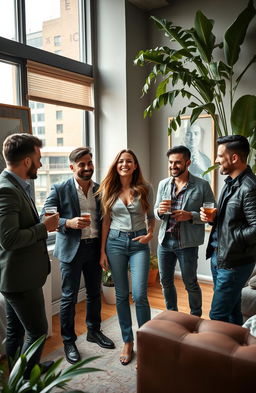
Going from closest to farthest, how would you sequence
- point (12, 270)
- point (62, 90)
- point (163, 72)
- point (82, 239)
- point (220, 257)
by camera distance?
point (12, 270), point (220, 257), point (82, 239), point (163, 72), point (62, 90)

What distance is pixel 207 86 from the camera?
3.56 m

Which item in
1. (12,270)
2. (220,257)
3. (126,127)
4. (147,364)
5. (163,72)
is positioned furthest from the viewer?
(126,127)

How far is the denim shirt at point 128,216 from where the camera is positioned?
8.45 ft

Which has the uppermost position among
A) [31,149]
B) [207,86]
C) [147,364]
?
[207,86]

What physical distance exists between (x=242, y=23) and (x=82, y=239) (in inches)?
100

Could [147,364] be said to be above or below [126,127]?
below

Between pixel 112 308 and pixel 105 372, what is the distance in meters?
1.17

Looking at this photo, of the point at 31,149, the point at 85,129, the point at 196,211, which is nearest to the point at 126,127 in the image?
the point at 85,129

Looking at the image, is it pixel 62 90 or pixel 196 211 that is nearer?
pixel 196 211

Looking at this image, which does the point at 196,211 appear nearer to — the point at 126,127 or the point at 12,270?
the point at 12,270

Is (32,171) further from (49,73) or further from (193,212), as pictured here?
(49,73)

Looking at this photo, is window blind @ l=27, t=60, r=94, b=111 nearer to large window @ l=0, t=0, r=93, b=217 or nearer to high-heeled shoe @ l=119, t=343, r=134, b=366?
large window @ l=0, t=0, r=93, b=217

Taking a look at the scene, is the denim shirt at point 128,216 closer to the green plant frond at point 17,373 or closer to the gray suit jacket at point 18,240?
the gray suit jacket at point 18,240

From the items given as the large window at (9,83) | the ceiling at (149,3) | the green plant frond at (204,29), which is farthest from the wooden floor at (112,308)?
the ceiling at (149,3)
